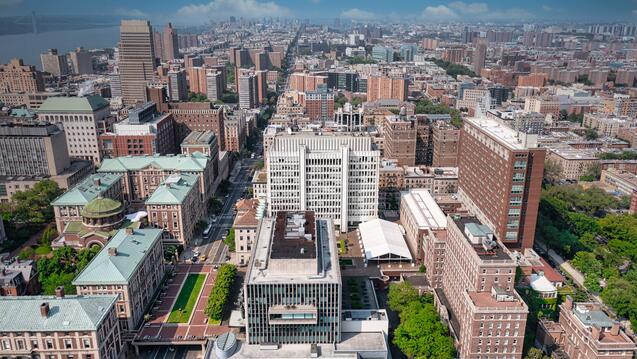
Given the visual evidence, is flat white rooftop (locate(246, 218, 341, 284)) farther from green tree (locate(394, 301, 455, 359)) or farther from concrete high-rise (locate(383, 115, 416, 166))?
concrete high-rise (locate(383, 115, 416, 166))

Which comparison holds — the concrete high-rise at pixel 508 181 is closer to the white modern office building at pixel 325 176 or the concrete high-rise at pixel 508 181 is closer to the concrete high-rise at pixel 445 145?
the white modern office building at pixel 325 176

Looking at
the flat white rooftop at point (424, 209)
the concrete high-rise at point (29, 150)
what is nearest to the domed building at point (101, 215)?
the concrete high-rise at point (29, 150)

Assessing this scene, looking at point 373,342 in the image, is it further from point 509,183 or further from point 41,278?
point 41,278

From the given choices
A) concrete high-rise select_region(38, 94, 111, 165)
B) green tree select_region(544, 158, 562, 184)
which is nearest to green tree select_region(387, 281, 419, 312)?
green tree select_region(544, 158, 562, 184)

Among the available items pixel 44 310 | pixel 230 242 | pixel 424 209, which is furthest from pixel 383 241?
pixel 44 310

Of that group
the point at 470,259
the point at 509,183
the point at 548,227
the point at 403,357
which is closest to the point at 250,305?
the point at 403,357

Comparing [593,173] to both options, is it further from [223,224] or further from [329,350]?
[329,350]

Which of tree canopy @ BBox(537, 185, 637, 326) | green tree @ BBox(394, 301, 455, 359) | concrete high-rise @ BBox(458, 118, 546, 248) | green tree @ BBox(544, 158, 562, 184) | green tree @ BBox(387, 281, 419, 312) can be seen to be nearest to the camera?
green tree @ BBox(394, 301, 455, 359)
